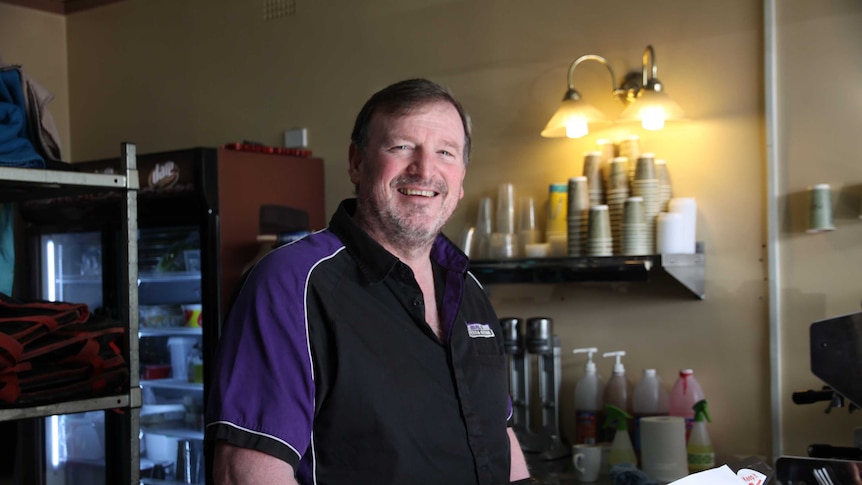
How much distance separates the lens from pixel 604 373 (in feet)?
12.0

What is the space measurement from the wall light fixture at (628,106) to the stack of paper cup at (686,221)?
0.29 meters

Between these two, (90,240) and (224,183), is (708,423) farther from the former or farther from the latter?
(90,240)

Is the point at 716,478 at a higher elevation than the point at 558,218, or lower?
lower

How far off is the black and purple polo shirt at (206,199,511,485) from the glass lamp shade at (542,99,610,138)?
5.16 ft

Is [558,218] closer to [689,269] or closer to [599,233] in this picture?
[599,233]

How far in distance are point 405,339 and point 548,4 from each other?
227 centimetres

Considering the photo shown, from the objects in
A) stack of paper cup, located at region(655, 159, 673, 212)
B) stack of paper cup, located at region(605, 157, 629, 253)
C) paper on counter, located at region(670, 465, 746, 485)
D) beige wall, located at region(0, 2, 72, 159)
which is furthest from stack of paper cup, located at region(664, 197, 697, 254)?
beige wall, located at region(0, 2, 72, 159)

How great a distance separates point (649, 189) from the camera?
3369 millimetres

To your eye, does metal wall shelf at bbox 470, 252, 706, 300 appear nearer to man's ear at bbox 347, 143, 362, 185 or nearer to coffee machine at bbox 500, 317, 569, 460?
coffee machine at bbox 500, 317, 569, 460

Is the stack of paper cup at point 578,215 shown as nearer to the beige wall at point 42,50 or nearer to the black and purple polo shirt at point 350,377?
the black and purple polo shirt at point 350,377

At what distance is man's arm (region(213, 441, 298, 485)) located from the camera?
65.0 inches

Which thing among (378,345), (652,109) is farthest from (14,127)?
(652,109)

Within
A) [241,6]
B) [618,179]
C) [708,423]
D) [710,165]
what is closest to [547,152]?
[618,179]

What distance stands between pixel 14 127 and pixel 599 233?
1.95 metres
